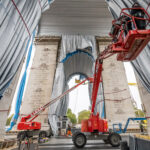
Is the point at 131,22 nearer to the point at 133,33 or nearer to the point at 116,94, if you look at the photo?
the point at 133,33

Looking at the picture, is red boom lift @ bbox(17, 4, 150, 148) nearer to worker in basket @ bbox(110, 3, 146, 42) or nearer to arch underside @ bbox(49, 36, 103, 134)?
worker in basket @ bbox(110, 3, 146, 42)

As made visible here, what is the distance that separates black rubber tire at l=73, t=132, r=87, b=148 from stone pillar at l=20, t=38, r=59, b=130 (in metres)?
4.96

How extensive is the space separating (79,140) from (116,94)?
673 centimetres

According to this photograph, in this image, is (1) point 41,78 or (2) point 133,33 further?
(1) point 41,78

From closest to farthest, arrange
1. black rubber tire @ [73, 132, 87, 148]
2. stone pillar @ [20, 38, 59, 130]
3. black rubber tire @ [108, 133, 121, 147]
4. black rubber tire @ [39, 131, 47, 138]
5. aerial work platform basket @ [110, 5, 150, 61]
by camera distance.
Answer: aerial work platform basket @ [110, 5, 150, 61], black rubber tire @ [73, 132, 87, 148], black rubber tire @ [108, 133, 121, 147], black rubber tire @ [39, 131, 47, 138], stone pillar @ [20, 38, 59, 130]

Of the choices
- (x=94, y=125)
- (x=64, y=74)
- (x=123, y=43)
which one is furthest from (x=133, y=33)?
(x=64, y=74)

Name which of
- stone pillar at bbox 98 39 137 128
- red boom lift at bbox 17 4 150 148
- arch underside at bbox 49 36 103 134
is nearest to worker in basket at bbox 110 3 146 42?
red boom lift at bbox 17 4 150 148

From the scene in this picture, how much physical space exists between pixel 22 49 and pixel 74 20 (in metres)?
10.1

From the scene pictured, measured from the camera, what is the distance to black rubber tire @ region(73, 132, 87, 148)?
4134 millimetres

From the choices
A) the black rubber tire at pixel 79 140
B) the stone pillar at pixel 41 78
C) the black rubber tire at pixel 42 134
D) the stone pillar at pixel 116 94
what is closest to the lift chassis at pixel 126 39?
the black rubber tire at pixel 79 140

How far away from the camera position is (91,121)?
4.70 meters

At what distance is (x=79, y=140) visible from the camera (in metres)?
4.24

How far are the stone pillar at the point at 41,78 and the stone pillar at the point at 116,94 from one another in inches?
219

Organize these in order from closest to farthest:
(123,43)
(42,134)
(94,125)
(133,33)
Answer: (133,33), (123,43), (94,125), (42,134)
